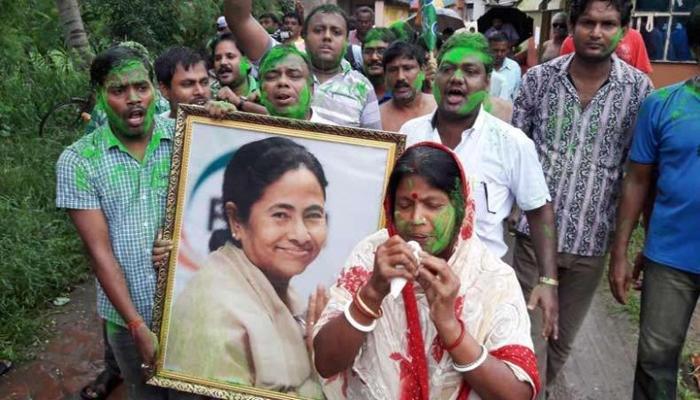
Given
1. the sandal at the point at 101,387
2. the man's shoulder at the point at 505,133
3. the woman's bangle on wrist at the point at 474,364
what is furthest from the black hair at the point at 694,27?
the sandal at the point at 101,387

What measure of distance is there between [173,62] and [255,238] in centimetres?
A: 133

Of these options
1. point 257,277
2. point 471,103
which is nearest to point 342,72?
point 471,103

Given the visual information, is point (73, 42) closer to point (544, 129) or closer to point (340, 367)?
point (544, 129)

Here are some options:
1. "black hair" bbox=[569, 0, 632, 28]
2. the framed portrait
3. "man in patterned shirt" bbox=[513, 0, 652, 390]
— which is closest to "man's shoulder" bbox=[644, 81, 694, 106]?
"man in patterned shirt" bbox=[513, 0, 652, 390]

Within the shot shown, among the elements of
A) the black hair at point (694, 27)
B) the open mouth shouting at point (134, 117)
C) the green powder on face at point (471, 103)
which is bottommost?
the open mouth shouting at point (134, 117)

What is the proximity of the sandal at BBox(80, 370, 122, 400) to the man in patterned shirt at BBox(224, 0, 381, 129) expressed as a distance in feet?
6.82

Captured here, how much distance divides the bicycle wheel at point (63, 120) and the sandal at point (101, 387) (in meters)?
5.28

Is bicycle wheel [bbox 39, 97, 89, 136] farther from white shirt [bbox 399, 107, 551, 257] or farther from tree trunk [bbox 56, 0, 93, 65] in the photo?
white shirt [bbox 399, 107, 551, 257]

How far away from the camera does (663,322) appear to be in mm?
2992

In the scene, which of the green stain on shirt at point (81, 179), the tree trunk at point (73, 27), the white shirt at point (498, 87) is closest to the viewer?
the green stain on shirt at point (81, 179)

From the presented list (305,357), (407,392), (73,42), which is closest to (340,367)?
(407,392)

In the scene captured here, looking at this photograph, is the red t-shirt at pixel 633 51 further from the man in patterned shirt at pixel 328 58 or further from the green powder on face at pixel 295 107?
the green powder on face at pixel 295 107

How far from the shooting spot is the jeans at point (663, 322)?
2.95 meters

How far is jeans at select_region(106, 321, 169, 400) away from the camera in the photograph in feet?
8.89
